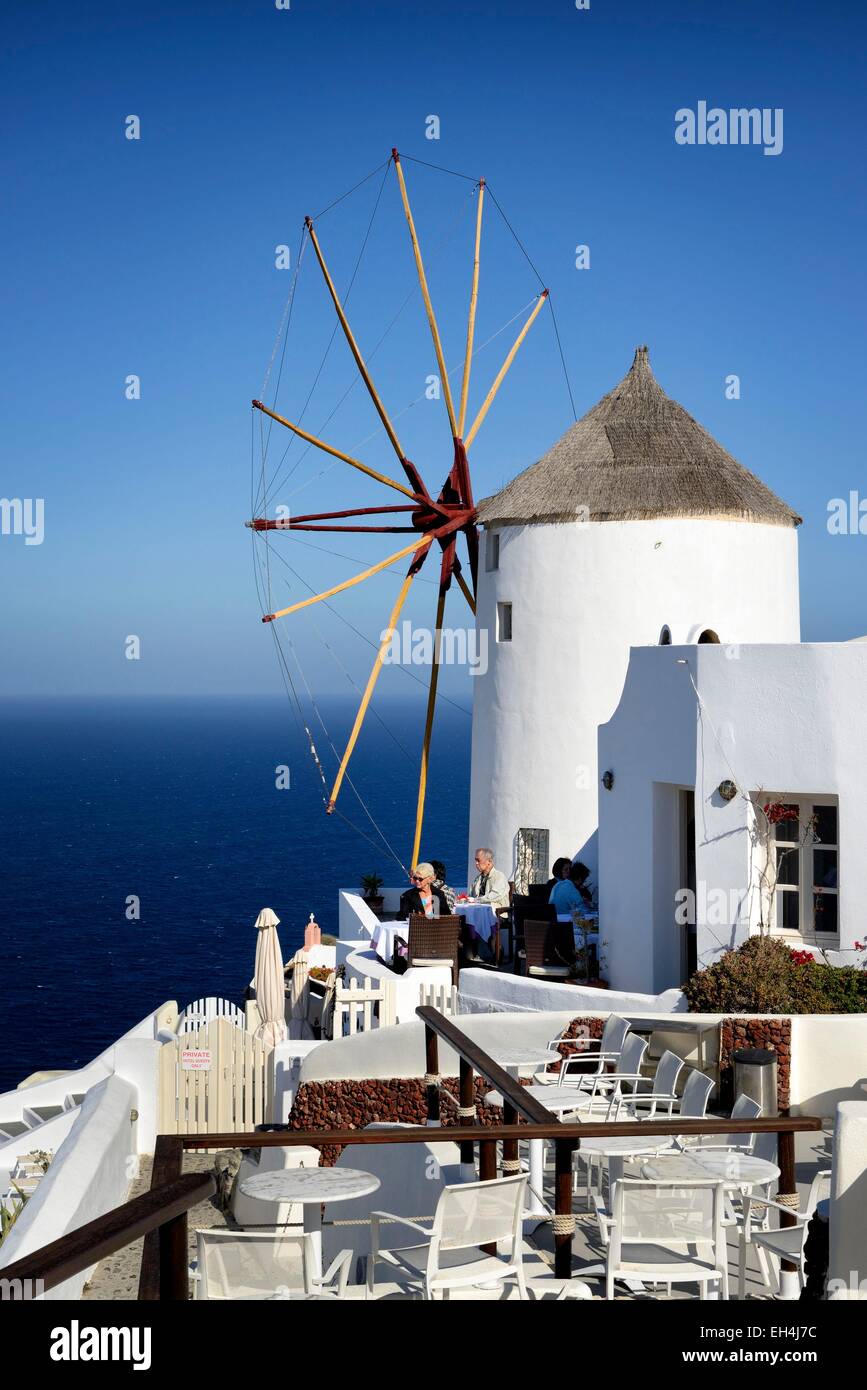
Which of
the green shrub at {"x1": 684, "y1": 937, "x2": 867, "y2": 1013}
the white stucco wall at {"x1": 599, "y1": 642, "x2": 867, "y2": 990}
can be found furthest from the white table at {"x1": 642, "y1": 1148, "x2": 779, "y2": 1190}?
the white stucco wall at {"x1": 599, "y1": 642, "x2": 867, "y2": 990}

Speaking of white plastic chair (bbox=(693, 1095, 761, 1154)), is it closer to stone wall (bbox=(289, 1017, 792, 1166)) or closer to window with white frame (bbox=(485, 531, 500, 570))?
stone wall (bbox=(289, 1017, 792, 1166))

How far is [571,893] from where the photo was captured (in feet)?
59.8

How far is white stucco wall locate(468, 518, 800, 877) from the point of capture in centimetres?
2147

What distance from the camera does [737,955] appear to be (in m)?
14.0

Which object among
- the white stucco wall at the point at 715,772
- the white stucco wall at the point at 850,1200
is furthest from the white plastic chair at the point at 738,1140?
the white stucco wall at the point at 715,772

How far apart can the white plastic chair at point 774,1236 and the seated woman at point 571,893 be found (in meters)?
10.3

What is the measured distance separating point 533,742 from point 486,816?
1.60 m

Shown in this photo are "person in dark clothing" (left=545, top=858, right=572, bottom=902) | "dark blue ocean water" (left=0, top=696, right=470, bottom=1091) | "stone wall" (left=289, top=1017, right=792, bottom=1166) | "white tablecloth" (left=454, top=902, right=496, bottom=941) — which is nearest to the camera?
"stone wall" (left=289, top=1017, right=792, bottom=1166)

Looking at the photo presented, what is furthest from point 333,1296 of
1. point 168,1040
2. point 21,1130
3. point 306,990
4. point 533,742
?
point 533,742

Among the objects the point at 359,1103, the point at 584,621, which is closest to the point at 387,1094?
the point at 359,1103

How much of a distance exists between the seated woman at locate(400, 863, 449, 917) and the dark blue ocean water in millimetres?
20028

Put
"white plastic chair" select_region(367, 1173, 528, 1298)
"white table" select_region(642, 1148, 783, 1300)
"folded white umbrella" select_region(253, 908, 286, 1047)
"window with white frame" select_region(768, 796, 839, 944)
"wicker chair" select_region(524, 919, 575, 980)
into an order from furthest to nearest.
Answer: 1. "folded white umbrella" select_region(253, 908, 286, 1047)
2. "wicker chair" select_region(524, 919, 575, 980)
3. "window with white frame" select_region(768, 796, 839, 944)
4. "white table" select_region(642, 1148, 783, 1300)
5. "white plastic chair" select_region(367, 1173, 528, 1298)

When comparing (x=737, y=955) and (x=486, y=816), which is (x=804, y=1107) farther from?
(x=486, y=816)

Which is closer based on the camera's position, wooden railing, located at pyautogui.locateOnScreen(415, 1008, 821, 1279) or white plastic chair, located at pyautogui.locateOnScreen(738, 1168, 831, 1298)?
wooden railing, located at pyautogui.locateOnScreen(415, 1008, 821, 1279)
